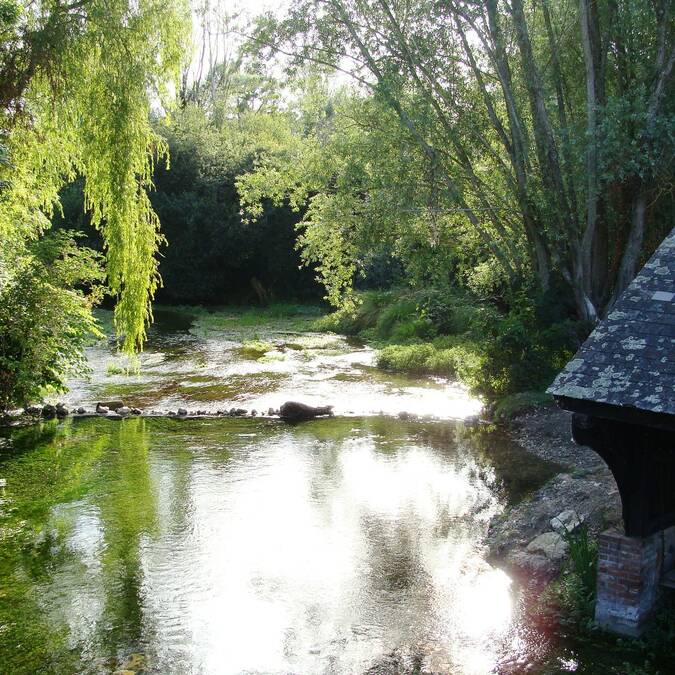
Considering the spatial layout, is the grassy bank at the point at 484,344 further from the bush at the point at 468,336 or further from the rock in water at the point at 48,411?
the rock in water at the point at 48,411

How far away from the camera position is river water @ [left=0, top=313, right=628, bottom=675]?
6477 mm

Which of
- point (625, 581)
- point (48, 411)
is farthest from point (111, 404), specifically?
point (625, 581)

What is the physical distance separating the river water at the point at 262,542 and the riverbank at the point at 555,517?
27 centimetres

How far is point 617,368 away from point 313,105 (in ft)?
42.5

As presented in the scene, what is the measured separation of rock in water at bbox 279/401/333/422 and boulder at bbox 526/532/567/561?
290 inches

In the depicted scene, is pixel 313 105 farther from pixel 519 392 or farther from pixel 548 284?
pixel 519 392

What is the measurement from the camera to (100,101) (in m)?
9.68

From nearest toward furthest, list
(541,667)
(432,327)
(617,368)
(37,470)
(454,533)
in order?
(617,368) → (541,667) → (454,533) → (37,470) → (432,327)

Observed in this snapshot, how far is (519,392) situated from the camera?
1484cm

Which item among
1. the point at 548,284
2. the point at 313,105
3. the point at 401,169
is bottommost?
the point at 548,284

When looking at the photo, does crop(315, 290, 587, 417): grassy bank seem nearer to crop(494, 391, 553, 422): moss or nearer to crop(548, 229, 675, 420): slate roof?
crop(494, 391, 553, 422): moss

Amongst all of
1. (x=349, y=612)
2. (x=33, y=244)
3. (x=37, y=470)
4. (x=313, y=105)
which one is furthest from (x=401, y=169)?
(x=349, y=612)

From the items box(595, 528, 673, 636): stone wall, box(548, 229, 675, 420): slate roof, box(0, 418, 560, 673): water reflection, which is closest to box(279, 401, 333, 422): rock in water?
box(0, 418, 560, 673): water reflection

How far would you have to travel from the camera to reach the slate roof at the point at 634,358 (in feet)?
17.5
